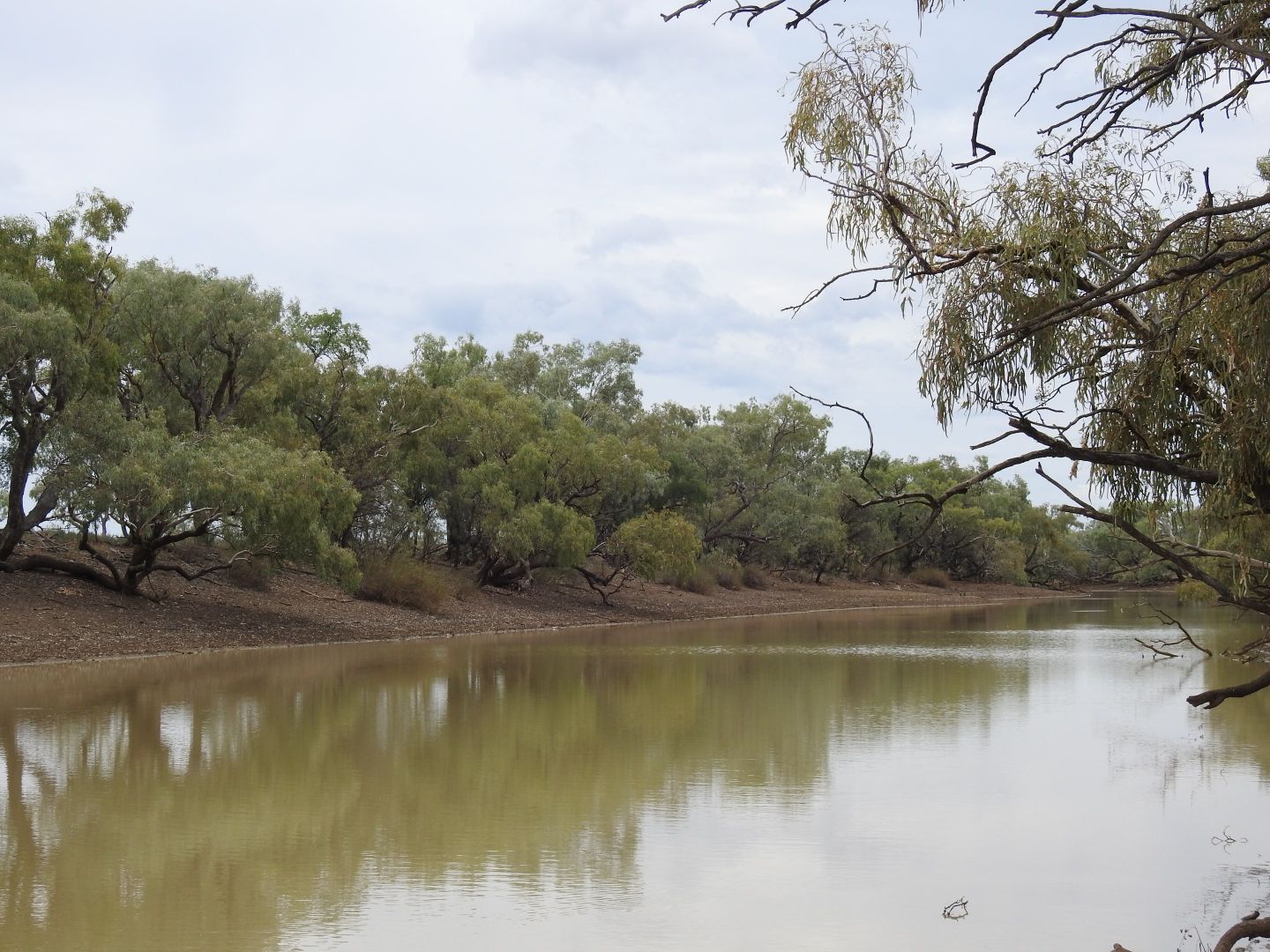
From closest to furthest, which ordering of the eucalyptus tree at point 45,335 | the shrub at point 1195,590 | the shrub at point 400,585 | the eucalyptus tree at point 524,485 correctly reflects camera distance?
the shrub at point 1195,590
the eucalyptus tree at point 45,335
the shrub at point 400,585
the eucalyptus tree at point 524,485

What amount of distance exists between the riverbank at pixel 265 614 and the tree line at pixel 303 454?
73 cm

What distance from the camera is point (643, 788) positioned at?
37.6 ft

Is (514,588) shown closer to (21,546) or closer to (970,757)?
(21,546)

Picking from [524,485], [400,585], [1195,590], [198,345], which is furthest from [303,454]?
[1195,590]

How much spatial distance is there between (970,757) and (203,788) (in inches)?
303

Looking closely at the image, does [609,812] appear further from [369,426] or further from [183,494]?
[369,426]

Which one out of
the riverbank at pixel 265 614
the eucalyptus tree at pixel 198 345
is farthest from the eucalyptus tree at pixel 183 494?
the eucalyptus tree at pixel 198 345

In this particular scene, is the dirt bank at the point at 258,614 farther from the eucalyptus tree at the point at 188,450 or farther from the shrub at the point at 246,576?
the eucalyptus tree at the point at 188,450

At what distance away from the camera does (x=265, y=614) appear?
2538 cm

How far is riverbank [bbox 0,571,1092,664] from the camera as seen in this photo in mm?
20484

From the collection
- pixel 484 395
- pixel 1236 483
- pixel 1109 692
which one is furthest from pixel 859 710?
pixel 484 395

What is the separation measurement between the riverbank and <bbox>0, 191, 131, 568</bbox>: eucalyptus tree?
1860 millimetres

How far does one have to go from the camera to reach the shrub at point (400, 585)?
29922mm

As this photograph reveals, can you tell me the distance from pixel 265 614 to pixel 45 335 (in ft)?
24.8
